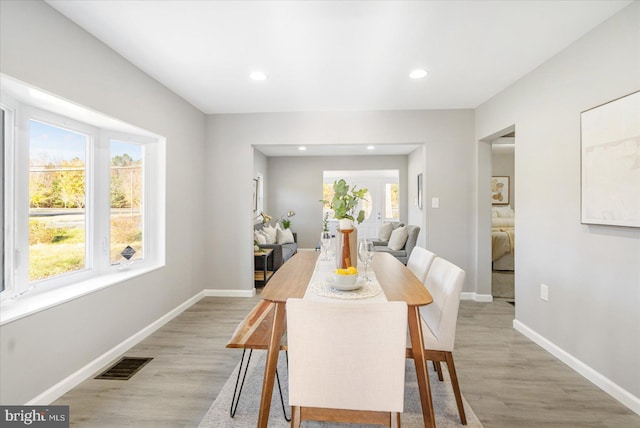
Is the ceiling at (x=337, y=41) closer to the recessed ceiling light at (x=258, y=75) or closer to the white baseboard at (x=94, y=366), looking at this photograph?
the recessed ceiling light at (x=258, y=75)

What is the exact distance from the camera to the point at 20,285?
1.95 m

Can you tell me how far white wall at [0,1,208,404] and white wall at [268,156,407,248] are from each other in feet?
12.7

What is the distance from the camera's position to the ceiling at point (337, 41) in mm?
1901

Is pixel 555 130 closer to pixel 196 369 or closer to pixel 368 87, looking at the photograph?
pixel 368 87

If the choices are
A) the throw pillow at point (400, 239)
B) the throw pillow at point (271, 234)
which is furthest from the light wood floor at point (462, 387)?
the throw pillow at point (271, 234)

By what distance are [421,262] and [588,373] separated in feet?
4.48

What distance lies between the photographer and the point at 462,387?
207 centimetres

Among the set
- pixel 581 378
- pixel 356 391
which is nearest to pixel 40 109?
pixel 356 391

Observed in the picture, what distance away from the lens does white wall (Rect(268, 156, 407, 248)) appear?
744 centimetres

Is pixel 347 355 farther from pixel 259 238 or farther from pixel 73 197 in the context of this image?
pixel 259 238

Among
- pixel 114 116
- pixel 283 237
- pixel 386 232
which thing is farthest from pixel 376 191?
pixel 114 116

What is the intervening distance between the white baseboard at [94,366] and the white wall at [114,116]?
3cm

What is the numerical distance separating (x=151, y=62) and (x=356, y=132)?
91.7 inches

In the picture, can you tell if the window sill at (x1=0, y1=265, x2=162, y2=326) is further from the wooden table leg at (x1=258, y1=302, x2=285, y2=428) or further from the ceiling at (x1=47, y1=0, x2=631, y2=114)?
the ceiling at (x1=47, y1=0, x2=631, y2=114)
